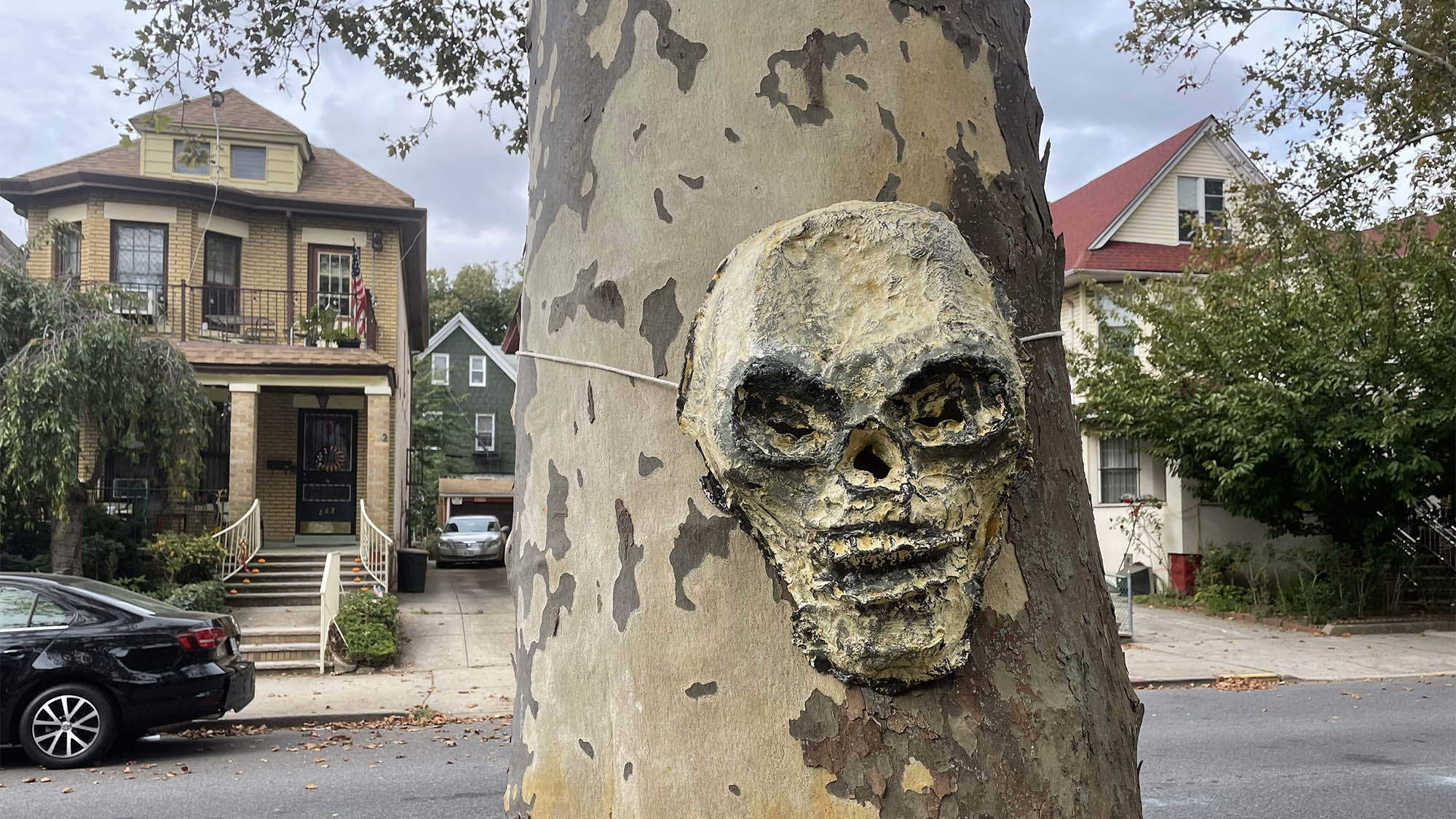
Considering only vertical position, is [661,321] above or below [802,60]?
below

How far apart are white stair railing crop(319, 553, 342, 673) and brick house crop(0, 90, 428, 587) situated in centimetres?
372

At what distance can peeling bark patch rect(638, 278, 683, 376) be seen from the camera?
5.16 ft

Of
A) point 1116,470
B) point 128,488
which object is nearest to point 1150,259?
point 1116,470

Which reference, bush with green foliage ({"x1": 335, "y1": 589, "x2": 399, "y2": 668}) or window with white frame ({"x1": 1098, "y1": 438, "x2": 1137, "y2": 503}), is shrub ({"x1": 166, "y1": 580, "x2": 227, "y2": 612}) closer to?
bush with green foliage ({"x1": 335, "y1": 589, "x2": 399, "y2": 668})

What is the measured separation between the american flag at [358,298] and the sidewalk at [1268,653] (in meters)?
13.5

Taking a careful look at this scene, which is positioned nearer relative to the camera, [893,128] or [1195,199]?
[893,128]

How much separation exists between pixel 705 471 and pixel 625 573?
0.19 metres

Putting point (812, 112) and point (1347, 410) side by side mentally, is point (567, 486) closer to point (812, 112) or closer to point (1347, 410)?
point (812, 112)

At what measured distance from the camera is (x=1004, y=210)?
64.5 inches

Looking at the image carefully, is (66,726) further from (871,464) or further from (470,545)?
(470,545)

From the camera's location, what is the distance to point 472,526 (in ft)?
89.3

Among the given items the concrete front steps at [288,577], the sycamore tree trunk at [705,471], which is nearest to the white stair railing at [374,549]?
the concrete front steps at [288,577]

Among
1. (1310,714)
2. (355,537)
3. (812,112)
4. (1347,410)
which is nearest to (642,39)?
(812,112)

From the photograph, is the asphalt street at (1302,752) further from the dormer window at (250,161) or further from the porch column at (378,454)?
the dormer window at (250,161)
